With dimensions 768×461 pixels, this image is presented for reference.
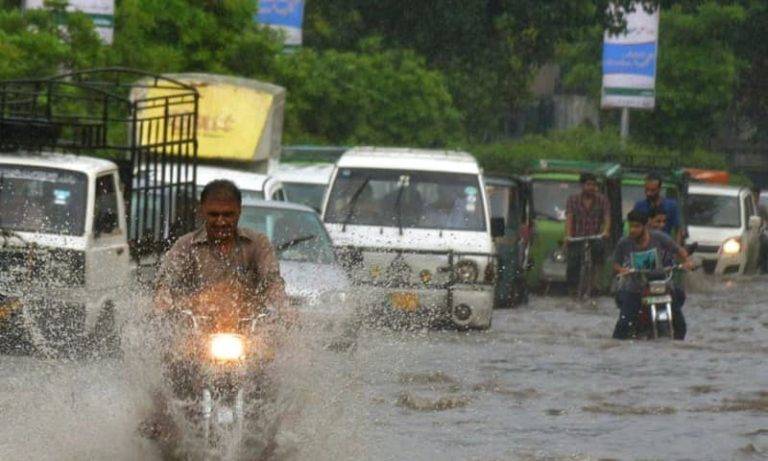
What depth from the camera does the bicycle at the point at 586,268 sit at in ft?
87.1

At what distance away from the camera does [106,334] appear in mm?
16234

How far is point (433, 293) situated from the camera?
63.8 ft

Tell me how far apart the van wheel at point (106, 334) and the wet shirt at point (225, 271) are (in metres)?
7.09

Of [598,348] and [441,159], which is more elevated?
[441,159]

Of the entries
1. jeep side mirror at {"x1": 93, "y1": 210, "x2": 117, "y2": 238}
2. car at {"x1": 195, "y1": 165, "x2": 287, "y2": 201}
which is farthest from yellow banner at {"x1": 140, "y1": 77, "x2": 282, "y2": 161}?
jeep side mirror at {"x1": 93, "y1": 210, "x2": 117, "y2": 238}

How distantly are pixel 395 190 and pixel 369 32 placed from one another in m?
23.9

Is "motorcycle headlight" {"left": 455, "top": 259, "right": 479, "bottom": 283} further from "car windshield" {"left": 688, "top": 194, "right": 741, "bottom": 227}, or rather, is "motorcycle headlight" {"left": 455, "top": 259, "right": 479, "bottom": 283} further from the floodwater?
"car windshield" {"left": 688, "top": 194, "right": 741, "bottom": 227}

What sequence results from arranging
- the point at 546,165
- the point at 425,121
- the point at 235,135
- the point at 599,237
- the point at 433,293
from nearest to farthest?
the point at 433,293, the point at 235,135, the point at 599,237, the point at 546,165, the point at 425,121

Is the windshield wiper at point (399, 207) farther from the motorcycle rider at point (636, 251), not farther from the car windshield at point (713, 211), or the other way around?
the car windshield at point (713, 211)

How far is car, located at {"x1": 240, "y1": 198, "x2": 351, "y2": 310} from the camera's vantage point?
16.3 m

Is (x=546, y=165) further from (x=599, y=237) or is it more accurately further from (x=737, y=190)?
(x=737, y=190)

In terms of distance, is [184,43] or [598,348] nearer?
[598,348]

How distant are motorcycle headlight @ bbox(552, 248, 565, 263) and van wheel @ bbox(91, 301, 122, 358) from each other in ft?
39.8

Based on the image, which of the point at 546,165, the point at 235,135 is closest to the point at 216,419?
the point at 235,135
